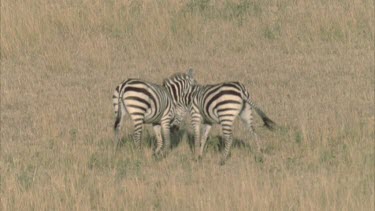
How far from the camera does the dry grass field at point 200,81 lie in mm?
10906

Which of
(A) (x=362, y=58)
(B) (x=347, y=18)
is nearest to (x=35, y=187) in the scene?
(A) (x=362, y=58)

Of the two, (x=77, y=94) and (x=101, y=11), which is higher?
(x=101, y=11)

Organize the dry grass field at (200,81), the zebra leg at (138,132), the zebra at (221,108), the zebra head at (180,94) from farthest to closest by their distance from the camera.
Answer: the zebra head at (180,94) < the zebra leg at (138,132) < the zebra at (221,108) < the dry grass field at (200,81)

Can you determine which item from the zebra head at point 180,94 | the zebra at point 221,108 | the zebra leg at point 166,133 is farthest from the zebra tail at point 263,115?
the zebra leg at point 166,133

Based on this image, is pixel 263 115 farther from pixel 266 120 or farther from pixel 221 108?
pixel 221 108

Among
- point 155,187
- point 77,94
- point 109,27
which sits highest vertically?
point 109,27

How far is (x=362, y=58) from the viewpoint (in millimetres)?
19266

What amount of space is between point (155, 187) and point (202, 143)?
1783 mm

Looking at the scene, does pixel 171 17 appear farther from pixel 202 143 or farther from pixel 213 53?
pixel 202 143

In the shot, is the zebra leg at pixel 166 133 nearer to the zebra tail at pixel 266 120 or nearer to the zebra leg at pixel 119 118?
the zebra leg at pixel 119 118

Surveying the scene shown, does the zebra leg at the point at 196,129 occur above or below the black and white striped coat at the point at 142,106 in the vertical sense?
below

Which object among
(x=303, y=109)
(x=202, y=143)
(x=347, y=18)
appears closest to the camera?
(x=202, y=143)

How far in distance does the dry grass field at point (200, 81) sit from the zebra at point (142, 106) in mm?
344

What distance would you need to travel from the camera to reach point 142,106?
507 inches
